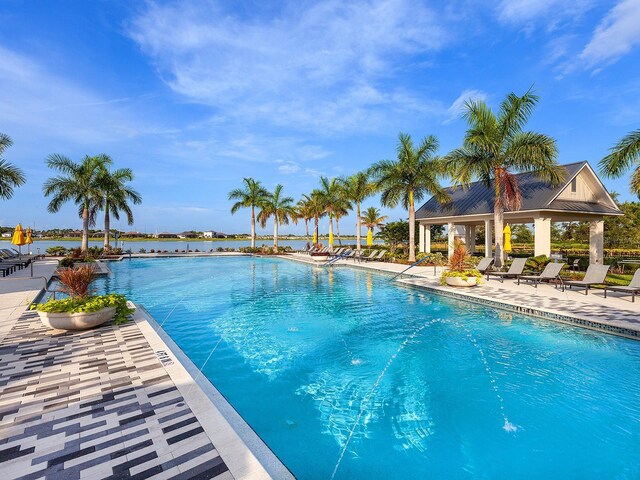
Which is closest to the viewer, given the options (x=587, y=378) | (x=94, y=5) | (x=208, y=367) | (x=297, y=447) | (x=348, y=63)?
(x=297, y=447)

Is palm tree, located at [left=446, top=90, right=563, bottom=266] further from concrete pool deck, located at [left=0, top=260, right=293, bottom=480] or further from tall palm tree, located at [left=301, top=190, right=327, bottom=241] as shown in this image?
tall palm tree, located at [left=301, top=190, right=327, bottom=241]

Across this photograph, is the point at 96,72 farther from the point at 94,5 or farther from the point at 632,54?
the point at 632,54

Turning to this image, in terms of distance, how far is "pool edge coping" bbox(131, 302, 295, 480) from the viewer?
2.86 metres

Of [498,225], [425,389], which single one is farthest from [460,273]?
[425,389]

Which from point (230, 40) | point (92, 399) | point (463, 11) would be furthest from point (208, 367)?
point (463, 11)

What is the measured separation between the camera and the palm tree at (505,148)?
627 inches

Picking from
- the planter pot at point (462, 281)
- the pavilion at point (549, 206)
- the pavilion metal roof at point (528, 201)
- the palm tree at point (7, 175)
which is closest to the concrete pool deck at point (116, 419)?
the planter pot at point (462, 281)

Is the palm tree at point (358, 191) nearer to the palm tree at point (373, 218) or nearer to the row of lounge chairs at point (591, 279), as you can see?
the palm tree at point (373, 218)

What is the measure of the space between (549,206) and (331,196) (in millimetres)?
21284

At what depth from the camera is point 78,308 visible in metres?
6.92

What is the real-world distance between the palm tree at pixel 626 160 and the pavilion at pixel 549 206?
4.85 metres

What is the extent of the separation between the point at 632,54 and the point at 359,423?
823 inches

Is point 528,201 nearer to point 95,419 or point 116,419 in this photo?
point 116,419

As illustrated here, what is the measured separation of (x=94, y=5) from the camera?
1186cm
